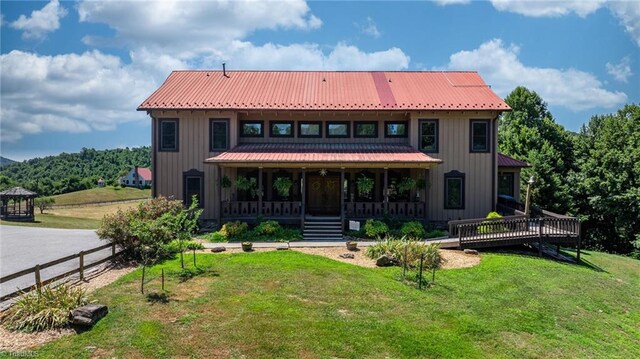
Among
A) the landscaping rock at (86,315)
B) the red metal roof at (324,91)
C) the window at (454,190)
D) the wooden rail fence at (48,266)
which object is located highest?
the red metal roof at (324,91)

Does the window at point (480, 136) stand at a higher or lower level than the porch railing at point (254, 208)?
higher

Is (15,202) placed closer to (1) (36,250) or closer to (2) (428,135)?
(1) (36,250)

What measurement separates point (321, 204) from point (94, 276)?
36.0ft

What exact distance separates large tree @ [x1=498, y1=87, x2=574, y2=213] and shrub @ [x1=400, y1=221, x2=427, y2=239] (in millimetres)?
13005

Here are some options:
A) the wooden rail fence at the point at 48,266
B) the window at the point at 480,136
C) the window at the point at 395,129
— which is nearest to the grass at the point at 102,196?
the window at the point at 395,129

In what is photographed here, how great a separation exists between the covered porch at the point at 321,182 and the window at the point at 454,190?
1203 mm

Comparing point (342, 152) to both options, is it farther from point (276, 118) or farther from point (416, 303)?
point (416, 303)

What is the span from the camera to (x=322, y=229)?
17953mm

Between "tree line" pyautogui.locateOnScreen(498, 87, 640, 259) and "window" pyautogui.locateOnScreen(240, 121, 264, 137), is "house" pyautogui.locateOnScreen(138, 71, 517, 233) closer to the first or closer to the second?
"window" pyautogui.locateOnScreen(240, 121, 264, 137)

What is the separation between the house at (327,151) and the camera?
1894 cm

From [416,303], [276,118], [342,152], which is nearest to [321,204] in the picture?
[342,152]

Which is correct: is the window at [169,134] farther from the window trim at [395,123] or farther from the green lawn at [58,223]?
the green lawn at [58,223]

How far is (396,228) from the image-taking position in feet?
58.7

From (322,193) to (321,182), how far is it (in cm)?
56
